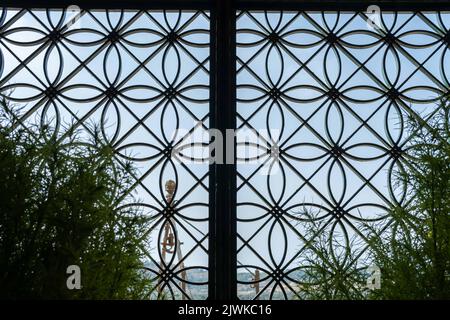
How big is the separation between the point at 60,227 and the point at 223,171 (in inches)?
60.8

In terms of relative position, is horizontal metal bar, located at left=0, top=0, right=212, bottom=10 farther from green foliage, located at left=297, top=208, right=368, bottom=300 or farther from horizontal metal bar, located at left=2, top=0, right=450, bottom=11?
green foliage, located at left=297, top=208, right=368, bottom=300

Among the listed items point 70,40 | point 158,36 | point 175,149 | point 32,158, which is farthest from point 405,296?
point 70,40

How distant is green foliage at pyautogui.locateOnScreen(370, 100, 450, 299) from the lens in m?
3.24

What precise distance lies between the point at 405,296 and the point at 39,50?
3484mm

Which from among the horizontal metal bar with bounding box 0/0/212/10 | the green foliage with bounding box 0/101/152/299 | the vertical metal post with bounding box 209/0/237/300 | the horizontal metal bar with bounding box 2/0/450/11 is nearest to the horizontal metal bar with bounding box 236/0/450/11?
the horizontal metal bar with bounding box 2/0/450/11

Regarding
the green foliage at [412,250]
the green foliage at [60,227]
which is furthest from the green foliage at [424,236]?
the green foliage at [60,227]

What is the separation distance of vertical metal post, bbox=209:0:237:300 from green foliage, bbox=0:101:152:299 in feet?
2.31

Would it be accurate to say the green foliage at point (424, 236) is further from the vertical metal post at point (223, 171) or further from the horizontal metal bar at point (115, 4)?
the horizontal metal bar at point (115, 4)

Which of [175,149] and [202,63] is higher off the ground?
[202,63]

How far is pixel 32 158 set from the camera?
331 centimetres

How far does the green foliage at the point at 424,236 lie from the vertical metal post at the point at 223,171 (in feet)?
3.46

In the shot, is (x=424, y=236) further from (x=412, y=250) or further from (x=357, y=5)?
(x=357, y=5)

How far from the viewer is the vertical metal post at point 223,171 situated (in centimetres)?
409
